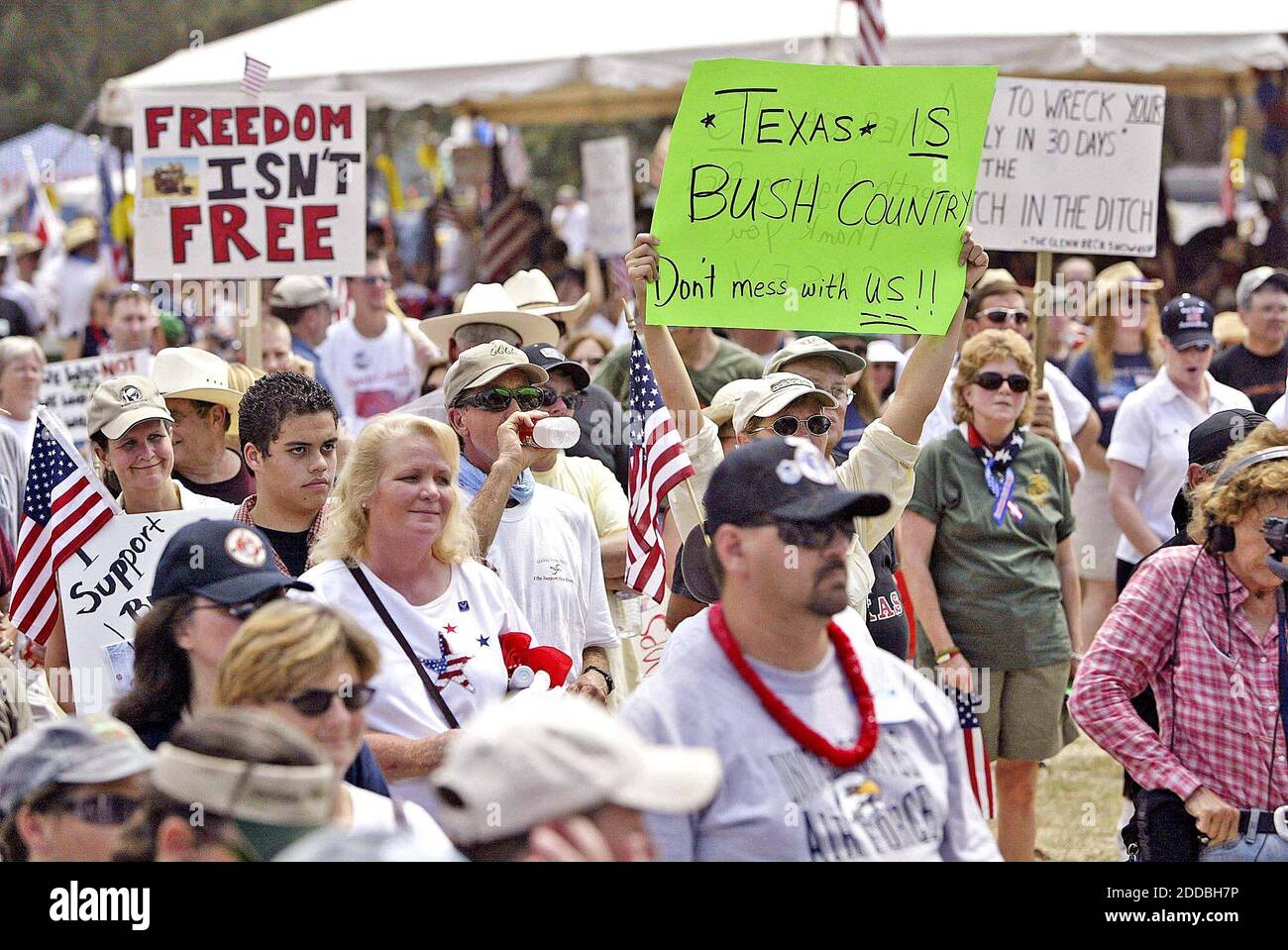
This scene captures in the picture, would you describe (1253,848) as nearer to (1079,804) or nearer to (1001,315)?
(1079,804)

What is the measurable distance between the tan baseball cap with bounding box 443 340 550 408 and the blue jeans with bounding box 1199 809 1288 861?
8.02 ft

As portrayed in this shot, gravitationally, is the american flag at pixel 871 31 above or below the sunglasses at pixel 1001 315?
above

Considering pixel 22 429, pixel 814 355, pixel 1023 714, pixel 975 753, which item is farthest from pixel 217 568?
pixel 22 429

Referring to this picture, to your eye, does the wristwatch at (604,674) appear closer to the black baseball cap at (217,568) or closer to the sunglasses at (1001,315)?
the black baseball cap at (217,568)

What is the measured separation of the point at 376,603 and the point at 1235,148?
14249mm

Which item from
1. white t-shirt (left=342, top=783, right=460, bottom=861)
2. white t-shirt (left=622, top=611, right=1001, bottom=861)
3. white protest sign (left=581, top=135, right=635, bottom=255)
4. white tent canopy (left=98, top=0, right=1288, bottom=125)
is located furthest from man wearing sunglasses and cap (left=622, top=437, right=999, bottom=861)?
white protest sign (left=581, top=135, right=635, bottom=255)

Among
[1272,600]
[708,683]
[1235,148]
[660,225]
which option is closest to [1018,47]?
[1235,148]

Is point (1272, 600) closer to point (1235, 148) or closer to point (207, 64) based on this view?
point (207, 64)

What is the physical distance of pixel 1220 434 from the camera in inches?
204

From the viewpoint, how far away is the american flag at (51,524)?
17.3ft

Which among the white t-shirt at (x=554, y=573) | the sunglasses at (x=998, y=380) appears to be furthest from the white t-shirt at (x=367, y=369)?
the white t-shirt at (x=554, y=573)

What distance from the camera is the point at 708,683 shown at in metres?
3.24

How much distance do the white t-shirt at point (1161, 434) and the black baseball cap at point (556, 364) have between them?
107 inches
